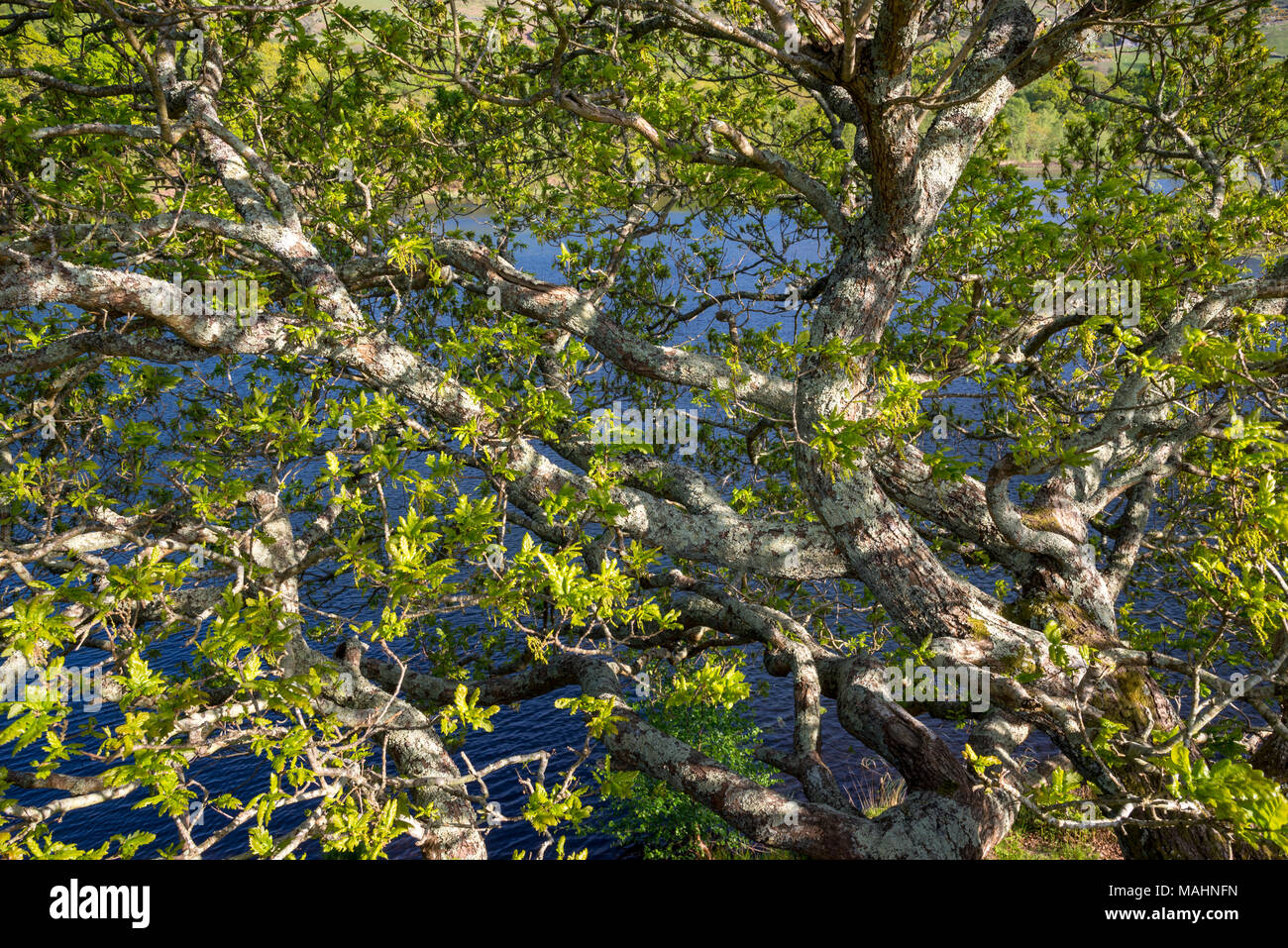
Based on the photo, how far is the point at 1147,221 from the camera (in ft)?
26.3

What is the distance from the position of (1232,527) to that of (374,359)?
7.20 m

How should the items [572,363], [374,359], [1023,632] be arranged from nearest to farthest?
1. [1023,632]
2. [374,359]
3. [572,363]

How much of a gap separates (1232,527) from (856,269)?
3760 millimetres

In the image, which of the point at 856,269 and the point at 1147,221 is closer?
the point at 856,269

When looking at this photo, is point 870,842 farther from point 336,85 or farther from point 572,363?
point 336,85

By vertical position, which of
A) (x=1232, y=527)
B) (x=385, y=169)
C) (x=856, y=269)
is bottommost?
(x=1232, y=527)

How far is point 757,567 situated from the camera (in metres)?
7.52

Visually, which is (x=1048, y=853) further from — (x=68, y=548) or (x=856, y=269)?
(x=68, y=548)
